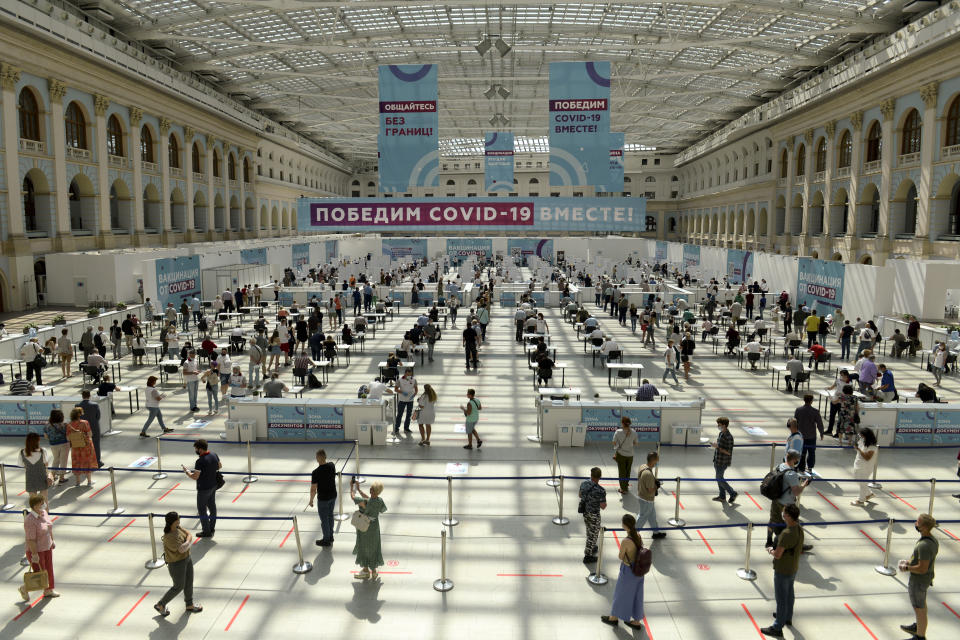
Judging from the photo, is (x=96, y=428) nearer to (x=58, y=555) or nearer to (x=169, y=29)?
(x=58, y=555)

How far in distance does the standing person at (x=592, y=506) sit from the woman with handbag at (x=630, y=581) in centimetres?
123

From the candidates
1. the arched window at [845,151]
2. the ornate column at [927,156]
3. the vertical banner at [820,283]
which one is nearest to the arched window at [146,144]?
the vertical banner at [820,283]

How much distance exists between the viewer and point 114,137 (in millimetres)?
36812

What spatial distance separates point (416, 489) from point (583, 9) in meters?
33.5

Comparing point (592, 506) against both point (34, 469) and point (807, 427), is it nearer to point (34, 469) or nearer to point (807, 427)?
point (807, 427)

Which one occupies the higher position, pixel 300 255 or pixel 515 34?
pixel 515 34

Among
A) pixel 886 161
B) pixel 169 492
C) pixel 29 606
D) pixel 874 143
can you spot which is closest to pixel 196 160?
pixel 169 492

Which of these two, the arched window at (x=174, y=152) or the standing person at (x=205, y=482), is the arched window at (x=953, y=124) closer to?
the arched window at (x=174, y=152)

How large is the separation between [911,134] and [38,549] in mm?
38915

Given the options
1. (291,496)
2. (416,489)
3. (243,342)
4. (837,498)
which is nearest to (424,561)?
(416,489)

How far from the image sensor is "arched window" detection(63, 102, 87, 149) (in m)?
32.5

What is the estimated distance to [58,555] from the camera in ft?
27.3

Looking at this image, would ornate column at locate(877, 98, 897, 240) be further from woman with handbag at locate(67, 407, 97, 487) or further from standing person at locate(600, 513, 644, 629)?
woman with handbag at locate(67, 407, 97, 487)

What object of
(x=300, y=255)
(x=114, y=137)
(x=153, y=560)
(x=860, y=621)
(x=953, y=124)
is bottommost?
(x=860, y=621)
